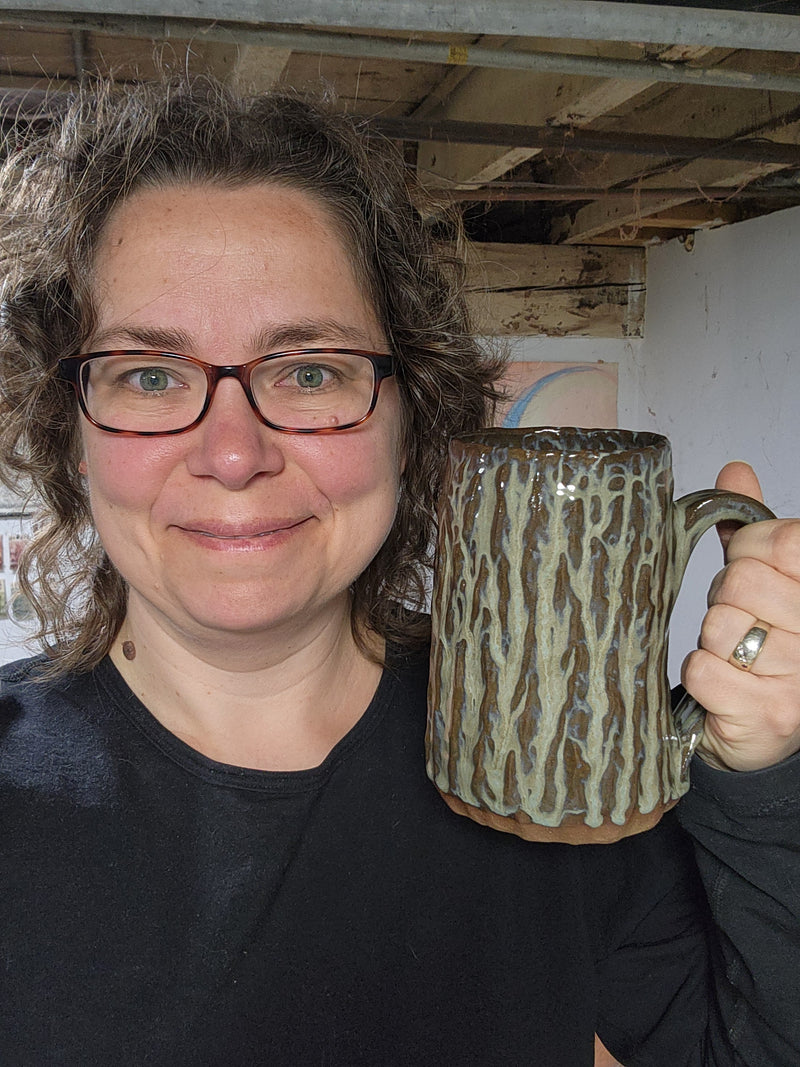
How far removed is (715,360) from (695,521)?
1917 millimetres

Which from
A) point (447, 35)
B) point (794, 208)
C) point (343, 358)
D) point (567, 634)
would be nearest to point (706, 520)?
point (567, 634)

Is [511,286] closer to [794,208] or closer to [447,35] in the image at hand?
[794,208]

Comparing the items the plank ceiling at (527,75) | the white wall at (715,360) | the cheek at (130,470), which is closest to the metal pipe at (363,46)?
the plank ceiling at (527,75)

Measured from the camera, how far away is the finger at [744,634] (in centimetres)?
75

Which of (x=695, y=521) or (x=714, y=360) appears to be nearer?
(x=695, y=521)

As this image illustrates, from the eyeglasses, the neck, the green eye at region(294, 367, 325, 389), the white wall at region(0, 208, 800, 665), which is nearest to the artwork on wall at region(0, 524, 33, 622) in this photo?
the white wall at region(0, 208, 800, 665)

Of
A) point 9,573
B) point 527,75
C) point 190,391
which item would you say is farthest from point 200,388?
point 9,573

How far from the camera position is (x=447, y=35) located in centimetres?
136

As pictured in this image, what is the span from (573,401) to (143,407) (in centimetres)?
205

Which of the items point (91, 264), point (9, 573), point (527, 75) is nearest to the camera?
point (91, 264)

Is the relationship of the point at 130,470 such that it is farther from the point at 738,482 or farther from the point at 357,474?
the point at 738,482

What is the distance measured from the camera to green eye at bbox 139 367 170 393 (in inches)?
34.4

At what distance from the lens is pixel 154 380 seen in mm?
877

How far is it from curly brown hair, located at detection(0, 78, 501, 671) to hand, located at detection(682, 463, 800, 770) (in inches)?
17.3
